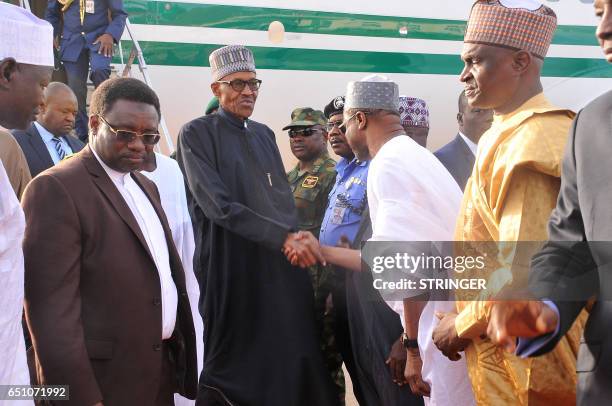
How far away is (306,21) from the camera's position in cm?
902

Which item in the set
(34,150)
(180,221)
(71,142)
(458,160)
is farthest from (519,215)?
(71,142)

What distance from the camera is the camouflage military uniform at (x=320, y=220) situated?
4.71 m

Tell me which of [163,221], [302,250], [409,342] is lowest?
[409,342]

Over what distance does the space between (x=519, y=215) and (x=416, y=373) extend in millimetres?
1241

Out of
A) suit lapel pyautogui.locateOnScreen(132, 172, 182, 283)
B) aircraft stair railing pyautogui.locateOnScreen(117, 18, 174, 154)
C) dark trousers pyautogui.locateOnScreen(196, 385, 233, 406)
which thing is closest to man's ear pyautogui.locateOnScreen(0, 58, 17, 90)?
suit lapel pyautogui.locateOnScreen(132, 172, 182, 283)

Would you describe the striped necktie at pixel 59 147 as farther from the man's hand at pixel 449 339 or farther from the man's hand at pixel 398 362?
the man's hand at pixel 449 339

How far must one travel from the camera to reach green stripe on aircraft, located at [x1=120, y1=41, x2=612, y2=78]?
8609mm

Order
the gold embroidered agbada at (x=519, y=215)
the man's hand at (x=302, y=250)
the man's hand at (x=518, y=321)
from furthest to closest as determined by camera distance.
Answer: the man's hand at (x=302, y=250) < the gold embroidered agbada at (x=519, y=215) < the man's hand at (x=518, y=321)

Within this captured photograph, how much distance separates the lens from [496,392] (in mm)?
2650

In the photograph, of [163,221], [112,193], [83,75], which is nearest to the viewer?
[112,193]

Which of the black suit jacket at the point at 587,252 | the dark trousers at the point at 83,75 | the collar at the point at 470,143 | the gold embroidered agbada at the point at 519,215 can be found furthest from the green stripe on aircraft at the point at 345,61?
the black suit jacket at the point at 587,252

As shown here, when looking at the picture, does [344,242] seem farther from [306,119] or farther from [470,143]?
[306,119]

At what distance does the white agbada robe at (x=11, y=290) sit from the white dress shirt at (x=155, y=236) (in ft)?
2.15

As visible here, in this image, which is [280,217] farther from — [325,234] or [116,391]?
[116,391]
